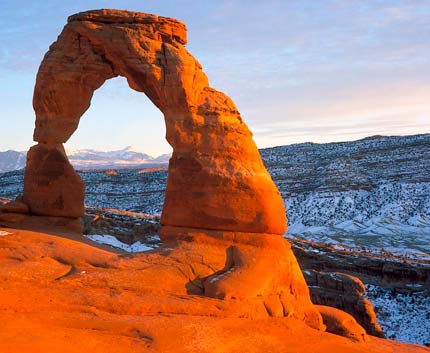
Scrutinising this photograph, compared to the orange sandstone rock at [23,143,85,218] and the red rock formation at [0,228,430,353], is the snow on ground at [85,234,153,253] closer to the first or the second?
the orange sandstone rock at [23,143,85,218]

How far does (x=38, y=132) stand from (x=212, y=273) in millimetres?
5684

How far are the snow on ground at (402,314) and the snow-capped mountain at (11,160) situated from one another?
520ft

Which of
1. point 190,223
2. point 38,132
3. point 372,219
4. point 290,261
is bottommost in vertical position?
point 372,219

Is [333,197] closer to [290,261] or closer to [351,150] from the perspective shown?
[351,150]

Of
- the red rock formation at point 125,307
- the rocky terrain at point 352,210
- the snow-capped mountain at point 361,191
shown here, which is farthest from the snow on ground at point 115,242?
the snow-capped mountain at point 361,191

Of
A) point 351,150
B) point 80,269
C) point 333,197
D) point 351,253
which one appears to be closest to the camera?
point 80,269

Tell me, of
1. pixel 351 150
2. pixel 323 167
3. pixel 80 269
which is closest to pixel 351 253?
pixel 80 269

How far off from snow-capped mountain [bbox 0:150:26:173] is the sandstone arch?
164016mm

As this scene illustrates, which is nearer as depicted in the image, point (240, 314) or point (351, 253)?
point (240, 314)

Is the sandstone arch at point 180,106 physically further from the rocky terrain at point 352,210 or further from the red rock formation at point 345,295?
the rocky terrain at point 352,210

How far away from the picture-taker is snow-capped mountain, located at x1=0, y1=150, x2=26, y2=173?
170500 mm

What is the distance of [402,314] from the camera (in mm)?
21781

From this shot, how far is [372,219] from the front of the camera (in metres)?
46.7

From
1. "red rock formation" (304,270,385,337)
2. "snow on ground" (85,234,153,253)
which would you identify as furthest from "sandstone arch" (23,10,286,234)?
"snow on ground" (85,234,153,253)
